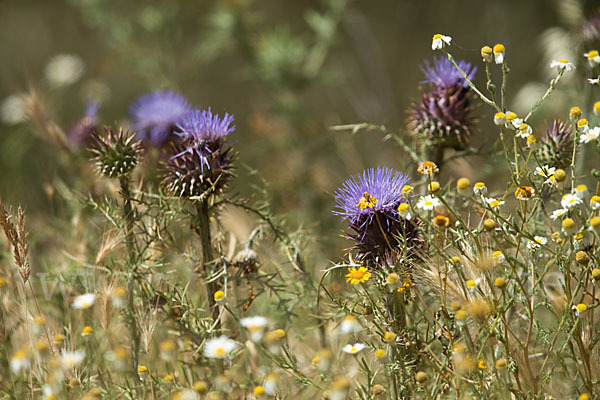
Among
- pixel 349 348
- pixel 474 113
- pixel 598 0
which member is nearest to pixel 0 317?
pixel 349 348

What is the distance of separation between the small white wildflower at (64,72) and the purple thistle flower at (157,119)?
2.92m

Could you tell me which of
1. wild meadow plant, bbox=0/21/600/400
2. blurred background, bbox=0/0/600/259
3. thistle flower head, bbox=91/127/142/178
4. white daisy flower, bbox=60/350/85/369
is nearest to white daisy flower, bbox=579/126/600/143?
wild meadow plant, bbox=0/21/600/400

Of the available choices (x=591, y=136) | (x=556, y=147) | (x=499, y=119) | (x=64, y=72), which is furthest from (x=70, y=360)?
(x=64, y=72)

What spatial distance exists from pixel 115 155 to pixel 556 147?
69.8 inches

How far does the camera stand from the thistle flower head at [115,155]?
2.44 metres

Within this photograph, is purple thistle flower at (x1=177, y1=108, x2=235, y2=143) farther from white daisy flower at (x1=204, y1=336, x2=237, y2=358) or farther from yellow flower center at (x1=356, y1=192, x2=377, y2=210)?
white daisy flower at (x1=204, y1=336, x2=237, y2=358)

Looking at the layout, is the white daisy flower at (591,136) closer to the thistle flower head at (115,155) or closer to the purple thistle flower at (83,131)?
the thistle flower head at (115,155)

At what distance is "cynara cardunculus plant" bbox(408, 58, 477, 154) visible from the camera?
2639 millimetres

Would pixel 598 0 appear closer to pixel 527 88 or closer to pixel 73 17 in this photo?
pixel 527 88

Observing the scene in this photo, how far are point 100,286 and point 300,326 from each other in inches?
45.2

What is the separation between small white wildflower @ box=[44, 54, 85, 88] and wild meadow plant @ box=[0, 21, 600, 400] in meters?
2.85

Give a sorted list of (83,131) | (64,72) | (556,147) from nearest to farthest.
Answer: (556,147), (83,131), (64,72)

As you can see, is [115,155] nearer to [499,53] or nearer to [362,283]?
[362,283]

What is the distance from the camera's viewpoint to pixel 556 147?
253cm
